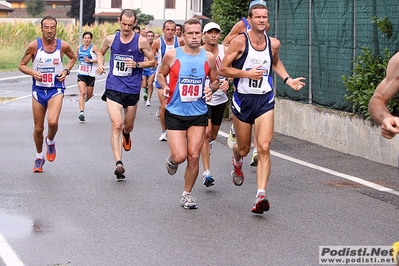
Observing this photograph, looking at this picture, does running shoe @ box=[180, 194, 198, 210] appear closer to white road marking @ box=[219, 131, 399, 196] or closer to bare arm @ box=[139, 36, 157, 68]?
white road marking @ box=[219, 131, 399, 196]

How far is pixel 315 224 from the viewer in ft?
28.3

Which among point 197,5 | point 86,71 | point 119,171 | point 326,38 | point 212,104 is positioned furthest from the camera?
point 197,5

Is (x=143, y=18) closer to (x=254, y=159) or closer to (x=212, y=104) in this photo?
(x=254, y=159)

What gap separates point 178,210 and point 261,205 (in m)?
0.89

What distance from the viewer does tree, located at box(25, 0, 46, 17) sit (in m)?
116

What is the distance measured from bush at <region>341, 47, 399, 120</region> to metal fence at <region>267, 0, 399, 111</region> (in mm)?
178

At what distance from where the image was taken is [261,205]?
352 inches

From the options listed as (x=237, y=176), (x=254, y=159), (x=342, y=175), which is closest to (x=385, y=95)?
(x=237, y=176)

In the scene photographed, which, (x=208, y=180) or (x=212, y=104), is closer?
(x=208, y=180)

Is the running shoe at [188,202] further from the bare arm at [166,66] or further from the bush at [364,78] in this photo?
the bush at [364,78]

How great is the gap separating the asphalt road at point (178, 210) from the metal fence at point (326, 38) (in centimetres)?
130

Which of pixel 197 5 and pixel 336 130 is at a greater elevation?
pixel 197 5

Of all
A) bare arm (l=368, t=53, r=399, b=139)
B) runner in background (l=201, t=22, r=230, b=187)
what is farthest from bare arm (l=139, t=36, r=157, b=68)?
bare arm (l=368, t=53, r=399, b=139)

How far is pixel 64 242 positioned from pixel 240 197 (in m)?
2.83
